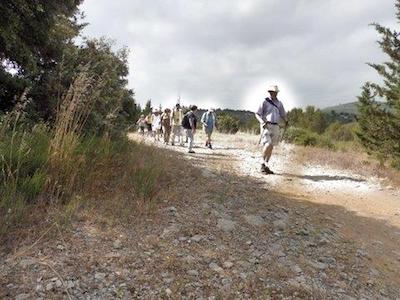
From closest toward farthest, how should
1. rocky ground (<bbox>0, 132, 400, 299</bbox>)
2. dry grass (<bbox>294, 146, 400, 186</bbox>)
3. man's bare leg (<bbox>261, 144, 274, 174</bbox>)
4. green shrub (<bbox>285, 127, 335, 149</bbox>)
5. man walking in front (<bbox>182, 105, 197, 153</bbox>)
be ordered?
rocky ground (<bbox>0, 132, 400, 299</bbox>) → man's bare leg (<bbox>261, 144, 274, 174</bbox>) → dry grass (<bbox>294, 146, 400, 186</bbox>) → man walking in front (<bbox>182, 105, 197, 153</bbox>) → green shrub (<bbox>285, 127, 335, 149</bbox>)

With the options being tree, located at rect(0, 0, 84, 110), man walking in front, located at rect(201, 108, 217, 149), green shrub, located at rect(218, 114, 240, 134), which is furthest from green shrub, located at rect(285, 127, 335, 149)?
tree, located at rect(0, 0, 84, 110)

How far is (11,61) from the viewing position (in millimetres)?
6203

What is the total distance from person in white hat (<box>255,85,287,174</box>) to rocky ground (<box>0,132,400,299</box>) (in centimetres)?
272

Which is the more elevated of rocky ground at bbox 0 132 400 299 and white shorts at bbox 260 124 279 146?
white shorts at bbox 260 124 279 146

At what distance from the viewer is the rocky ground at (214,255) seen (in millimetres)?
3652

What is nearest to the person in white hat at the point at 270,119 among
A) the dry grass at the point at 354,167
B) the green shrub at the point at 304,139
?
the dry grass at the point at 354,167

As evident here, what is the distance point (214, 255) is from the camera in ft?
14.3

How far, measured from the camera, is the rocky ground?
365 centimetres

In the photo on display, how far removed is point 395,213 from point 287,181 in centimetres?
224

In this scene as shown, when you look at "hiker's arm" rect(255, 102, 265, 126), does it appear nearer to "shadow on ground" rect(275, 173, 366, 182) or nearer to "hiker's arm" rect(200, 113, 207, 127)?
"shadow on ground" rect(275, 173, 366, 182)

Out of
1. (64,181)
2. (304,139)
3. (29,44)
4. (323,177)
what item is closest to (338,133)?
(304,139)

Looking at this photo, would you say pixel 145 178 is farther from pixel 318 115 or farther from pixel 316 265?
pixel 318 115

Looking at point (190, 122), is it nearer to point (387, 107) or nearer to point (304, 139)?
point (387, 107)

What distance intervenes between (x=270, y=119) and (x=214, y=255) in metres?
5.44
